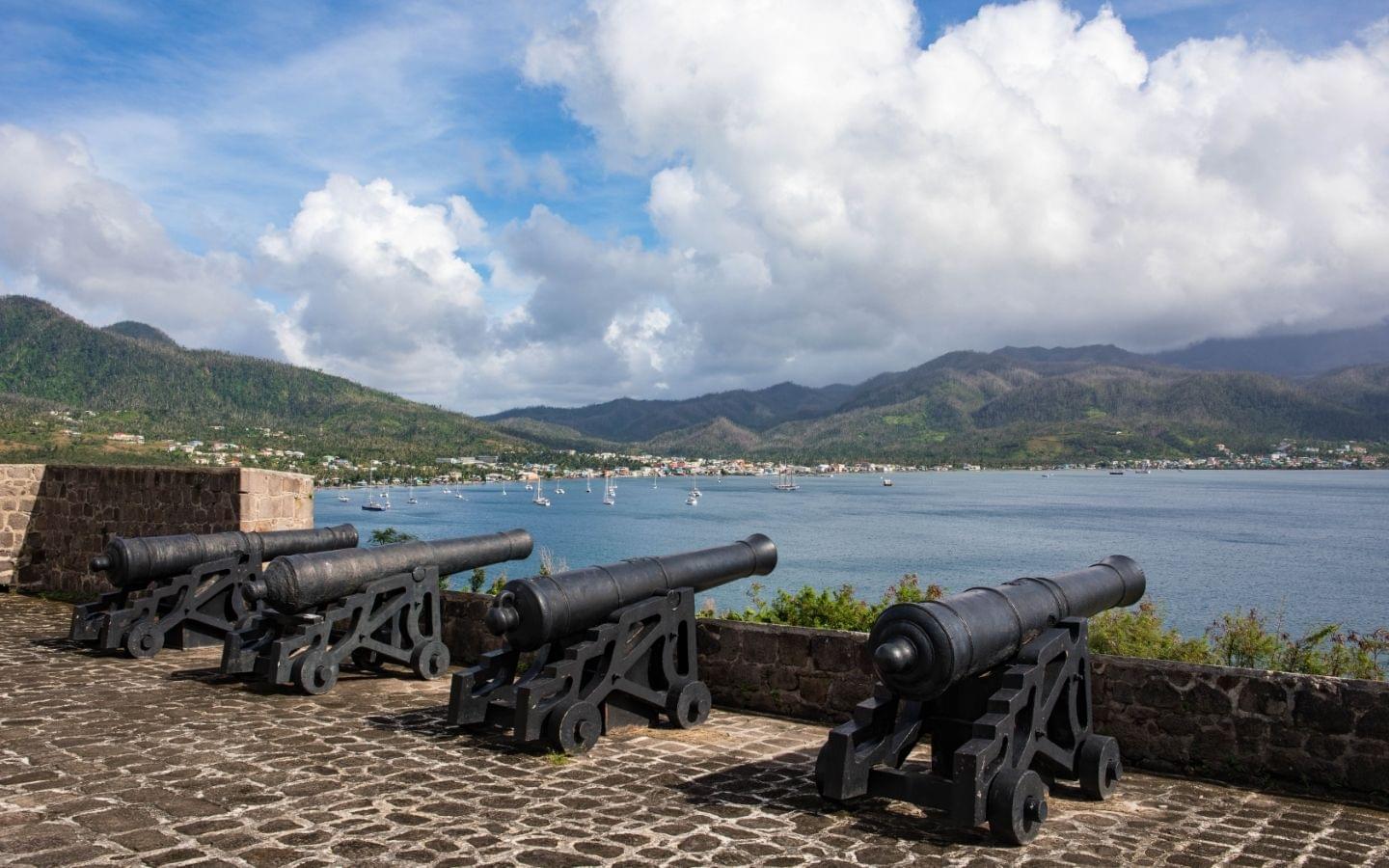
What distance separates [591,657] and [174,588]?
16.7ft

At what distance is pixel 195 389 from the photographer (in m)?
116

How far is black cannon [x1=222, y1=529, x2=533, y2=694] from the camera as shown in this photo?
7.88 m

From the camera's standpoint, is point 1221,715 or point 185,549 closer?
point 1221,715

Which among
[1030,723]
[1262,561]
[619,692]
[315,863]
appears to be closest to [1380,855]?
[1030,723]

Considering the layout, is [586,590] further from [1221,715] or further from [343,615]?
[1221,715]

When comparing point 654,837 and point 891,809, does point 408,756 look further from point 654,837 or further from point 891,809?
point 891,809

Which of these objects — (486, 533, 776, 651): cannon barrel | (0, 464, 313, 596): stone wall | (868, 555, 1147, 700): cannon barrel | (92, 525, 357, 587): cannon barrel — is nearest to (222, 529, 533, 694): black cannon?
(92, 525, 357, 587): cannon barrel

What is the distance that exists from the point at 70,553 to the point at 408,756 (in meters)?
9.64

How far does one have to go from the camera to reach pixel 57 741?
20.2ft

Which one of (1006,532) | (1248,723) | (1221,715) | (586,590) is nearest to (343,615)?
(586,590)

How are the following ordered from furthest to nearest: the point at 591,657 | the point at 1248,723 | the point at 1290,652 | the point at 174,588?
the point at 174,588 < the point at 1290,652 < the point at 591,657 < the point at 1248,723

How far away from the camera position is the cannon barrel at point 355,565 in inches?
311

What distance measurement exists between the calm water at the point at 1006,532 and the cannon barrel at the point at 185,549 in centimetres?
403

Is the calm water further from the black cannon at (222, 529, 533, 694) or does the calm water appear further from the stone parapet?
the stone parapet
